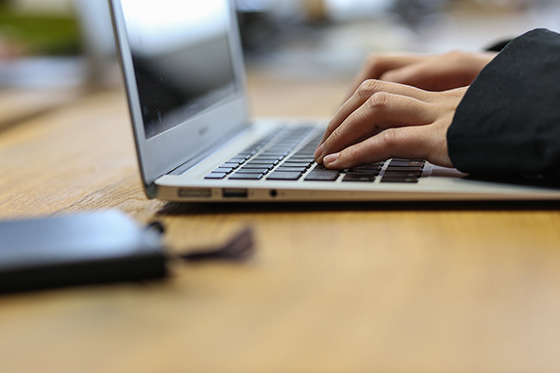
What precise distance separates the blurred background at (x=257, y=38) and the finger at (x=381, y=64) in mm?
1170

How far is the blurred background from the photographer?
2107 millimetres

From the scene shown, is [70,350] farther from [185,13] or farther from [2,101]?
[2,101]

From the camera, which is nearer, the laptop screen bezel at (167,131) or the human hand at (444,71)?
the laptop screen bezel at (167,131)

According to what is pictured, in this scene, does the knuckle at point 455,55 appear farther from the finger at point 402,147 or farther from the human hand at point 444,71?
the finger at point 402,147

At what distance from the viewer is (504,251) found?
43cm

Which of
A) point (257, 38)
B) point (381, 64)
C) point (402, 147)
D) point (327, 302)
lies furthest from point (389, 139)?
point (257, 38)

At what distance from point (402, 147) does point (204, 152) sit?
0.27m

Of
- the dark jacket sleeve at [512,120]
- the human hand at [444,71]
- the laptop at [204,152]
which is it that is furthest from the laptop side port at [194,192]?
the human hand at [444,71]

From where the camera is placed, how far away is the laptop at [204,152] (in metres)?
0.52

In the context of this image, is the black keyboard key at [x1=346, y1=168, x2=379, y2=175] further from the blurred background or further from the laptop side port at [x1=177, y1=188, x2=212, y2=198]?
the blurred background

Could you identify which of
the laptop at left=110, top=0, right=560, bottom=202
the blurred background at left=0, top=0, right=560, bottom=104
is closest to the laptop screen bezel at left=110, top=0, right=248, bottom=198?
the laptop at left=110, top=0, right=560, bottom=202

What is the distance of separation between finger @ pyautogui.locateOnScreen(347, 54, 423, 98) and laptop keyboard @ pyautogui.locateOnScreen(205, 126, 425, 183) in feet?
0.84

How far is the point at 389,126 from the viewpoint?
0.59m

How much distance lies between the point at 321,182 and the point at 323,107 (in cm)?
84
